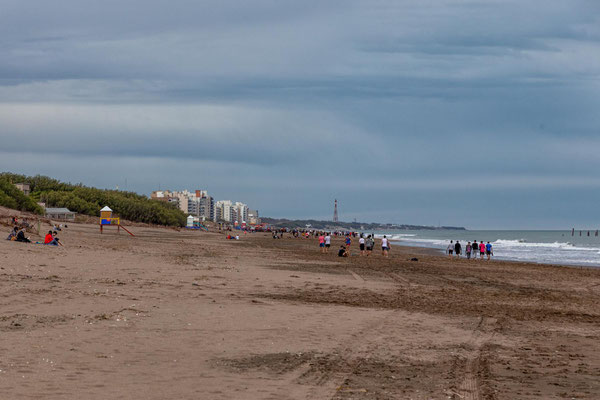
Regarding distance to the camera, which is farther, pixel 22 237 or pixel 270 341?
pixel 22 237

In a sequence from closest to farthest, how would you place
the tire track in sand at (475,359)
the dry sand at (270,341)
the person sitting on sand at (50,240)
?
the dry sand at (270,341)
the tire track in sand at (475,359)
the person sitting on sand at (50,240)

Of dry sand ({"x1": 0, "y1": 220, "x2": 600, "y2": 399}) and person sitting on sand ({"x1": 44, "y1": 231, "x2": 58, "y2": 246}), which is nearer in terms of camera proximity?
dry sand ({"x1": 0, "y1": 220, "x2": 600, "y2": 399})

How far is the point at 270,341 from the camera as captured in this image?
9.66 meters

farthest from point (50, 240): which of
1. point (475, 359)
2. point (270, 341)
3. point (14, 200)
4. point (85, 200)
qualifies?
point (85, 200)

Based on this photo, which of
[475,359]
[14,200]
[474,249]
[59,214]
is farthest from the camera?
[59,214]

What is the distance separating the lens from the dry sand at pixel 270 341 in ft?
23.0

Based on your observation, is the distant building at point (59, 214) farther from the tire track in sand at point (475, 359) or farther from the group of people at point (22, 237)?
the tire track in sand at point (475, 359)

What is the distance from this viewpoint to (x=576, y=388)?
24.5 feet

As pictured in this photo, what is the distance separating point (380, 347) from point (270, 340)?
5.13 ft

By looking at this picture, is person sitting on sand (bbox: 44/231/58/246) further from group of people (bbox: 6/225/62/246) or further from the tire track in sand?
the tire track in sand

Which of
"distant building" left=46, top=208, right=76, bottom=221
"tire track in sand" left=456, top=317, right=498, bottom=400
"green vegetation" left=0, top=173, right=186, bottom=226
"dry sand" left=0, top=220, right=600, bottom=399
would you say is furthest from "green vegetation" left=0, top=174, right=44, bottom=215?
"tire track in sand" left=456, top=317, right=498, bottom=400

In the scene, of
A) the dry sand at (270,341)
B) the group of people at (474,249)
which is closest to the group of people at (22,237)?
the dry sand at (270,341)

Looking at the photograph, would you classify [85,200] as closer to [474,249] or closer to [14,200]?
[14,200]

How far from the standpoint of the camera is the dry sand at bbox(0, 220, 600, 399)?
700cm
